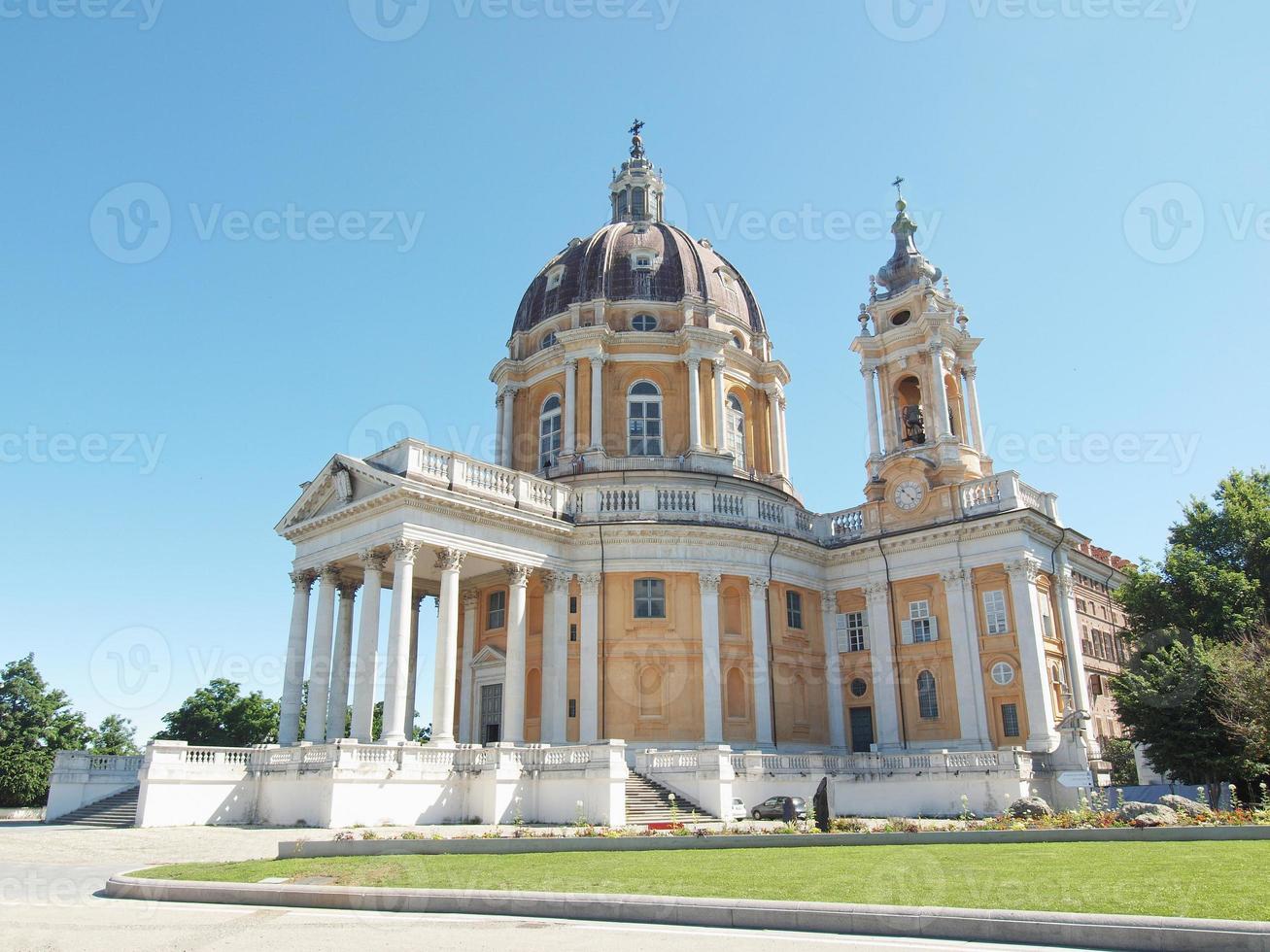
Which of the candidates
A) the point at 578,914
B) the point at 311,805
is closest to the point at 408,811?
the point at 311,805

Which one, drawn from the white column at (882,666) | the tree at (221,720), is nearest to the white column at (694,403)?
the white column at (882,666)

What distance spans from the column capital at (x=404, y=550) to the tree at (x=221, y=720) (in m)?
37.6

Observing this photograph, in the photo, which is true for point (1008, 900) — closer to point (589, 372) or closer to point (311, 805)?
point (311, 805)

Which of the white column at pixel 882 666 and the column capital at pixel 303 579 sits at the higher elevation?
the column capital at pixel 303 579

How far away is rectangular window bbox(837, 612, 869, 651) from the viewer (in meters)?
38.3

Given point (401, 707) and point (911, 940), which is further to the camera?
point (401, 707)

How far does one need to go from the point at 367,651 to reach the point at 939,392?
23.8 metres

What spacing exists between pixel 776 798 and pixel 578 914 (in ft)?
62.6

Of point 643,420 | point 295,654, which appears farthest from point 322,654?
point 643,420

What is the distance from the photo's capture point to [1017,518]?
111 feet

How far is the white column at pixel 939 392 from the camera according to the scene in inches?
1506

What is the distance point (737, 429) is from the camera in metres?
44.9

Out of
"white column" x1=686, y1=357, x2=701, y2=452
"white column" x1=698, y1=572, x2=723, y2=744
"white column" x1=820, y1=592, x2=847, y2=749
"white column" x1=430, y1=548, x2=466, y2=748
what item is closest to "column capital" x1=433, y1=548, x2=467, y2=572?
"white column" x1=430, y1=548, x2=466, y2=748

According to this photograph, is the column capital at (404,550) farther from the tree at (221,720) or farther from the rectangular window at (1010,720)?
the tree at (221,720)
